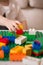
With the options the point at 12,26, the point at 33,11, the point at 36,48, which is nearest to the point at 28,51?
the point at 36,48

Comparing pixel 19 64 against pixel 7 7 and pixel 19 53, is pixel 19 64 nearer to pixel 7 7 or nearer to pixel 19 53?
pixel 19 53

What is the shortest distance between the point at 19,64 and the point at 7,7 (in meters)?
0.87

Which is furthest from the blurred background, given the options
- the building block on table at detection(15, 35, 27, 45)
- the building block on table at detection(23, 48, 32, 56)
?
the building block on table at detection(23, 48, 32, 56)

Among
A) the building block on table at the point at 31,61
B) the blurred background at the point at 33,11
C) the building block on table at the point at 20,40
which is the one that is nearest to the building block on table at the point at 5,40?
the building block on table at the point at 20,40

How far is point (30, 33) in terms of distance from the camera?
972 mm

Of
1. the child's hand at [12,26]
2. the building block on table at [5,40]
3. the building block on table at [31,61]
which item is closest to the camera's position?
the building block on table at [31,61]

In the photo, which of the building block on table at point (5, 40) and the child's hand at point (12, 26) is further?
the child's hand at point (12, 26)

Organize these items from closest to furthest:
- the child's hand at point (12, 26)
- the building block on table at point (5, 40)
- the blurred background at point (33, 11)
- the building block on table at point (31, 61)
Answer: the building block on table at point (31, 61), the building block on table at point (5, 40), the child's hand at point (12, 26), the blurred background at point (33, 11)

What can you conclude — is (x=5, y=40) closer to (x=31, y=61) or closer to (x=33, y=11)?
(x=31, y=61)

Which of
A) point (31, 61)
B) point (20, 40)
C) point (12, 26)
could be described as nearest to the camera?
point (31, 61)

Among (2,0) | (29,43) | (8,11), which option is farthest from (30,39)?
(2,0)

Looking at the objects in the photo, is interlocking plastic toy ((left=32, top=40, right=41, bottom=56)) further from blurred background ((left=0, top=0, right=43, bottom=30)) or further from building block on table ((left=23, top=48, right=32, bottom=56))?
blurred background ((left=0, top=0, right=43, bottom=30))

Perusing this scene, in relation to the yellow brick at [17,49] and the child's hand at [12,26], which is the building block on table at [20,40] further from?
the child's hand at [12,26]

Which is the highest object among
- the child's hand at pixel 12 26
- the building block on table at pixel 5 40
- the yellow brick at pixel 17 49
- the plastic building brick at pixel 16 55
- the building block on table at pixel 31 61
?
the child's hand at pixel 12 26
